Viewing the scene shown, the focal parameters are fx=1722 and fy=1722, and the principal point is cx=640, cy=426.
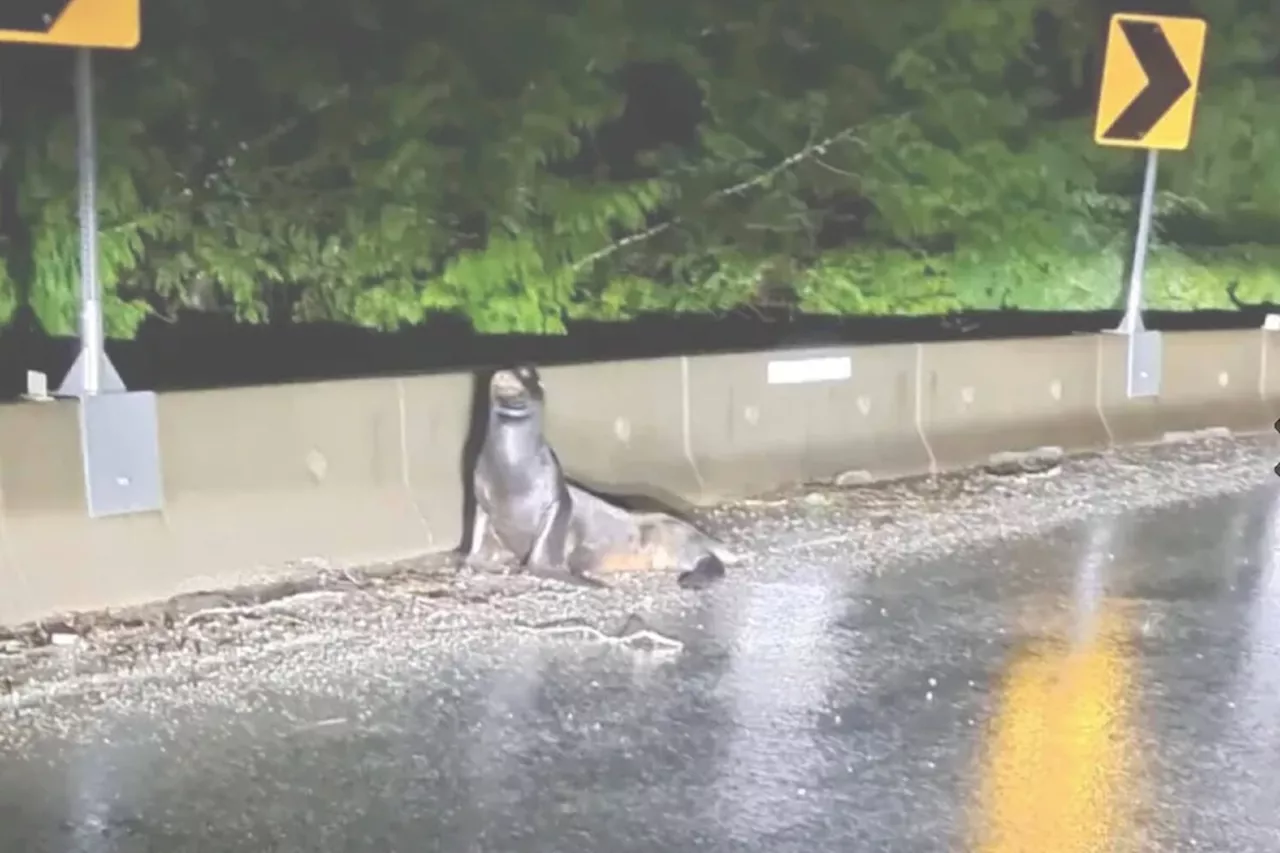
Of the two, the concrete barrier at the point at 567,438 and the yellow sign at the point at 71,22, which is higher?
the yellow sign at the point at 71,22

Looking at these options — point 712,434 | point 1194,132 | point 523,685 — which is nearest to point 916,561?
point 712,434

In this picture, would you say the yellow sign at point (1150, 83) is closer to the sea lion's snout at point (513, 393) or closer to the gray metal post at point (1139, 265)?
the gray metal post at point (1139, 265)

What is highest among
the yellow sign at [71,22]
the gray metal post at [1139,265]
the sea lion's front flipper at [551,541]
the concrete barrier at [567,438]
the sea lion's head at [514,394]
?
the yellow sign at [71,22]

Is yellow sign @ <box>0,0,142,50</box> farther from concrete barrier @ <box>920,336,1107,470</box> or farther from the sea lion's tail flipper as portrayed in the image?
concrete barrier @ <box>920,336,1107,470</box>

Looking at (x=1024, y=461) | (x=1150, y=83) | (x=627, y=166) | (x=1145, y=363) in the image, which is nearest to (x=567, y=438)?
(x=1024, y=461)

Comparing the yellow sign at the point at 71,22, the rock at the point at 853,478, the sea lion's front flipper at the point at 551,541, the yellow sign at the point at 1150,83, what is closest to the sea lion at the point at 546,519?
the sea lion's front flipper at the point at 551,541

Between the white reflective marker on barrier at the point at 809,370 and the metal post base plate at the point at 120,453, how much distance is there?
13.1 ft

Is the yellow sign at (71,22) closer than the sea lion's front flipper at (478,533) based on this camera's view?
Yes

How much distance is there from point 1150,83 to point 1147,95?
3.5 inches

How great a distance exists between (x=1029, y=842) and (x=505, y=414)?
12.7 feet

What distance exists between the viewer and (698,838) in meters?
5.10

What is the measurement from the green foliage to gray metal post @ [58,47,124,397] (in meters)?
3.21

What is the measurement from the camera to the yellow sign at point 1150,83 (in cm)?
1226

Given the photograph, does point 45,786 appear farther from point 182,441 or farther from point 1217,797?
point 1217,797
